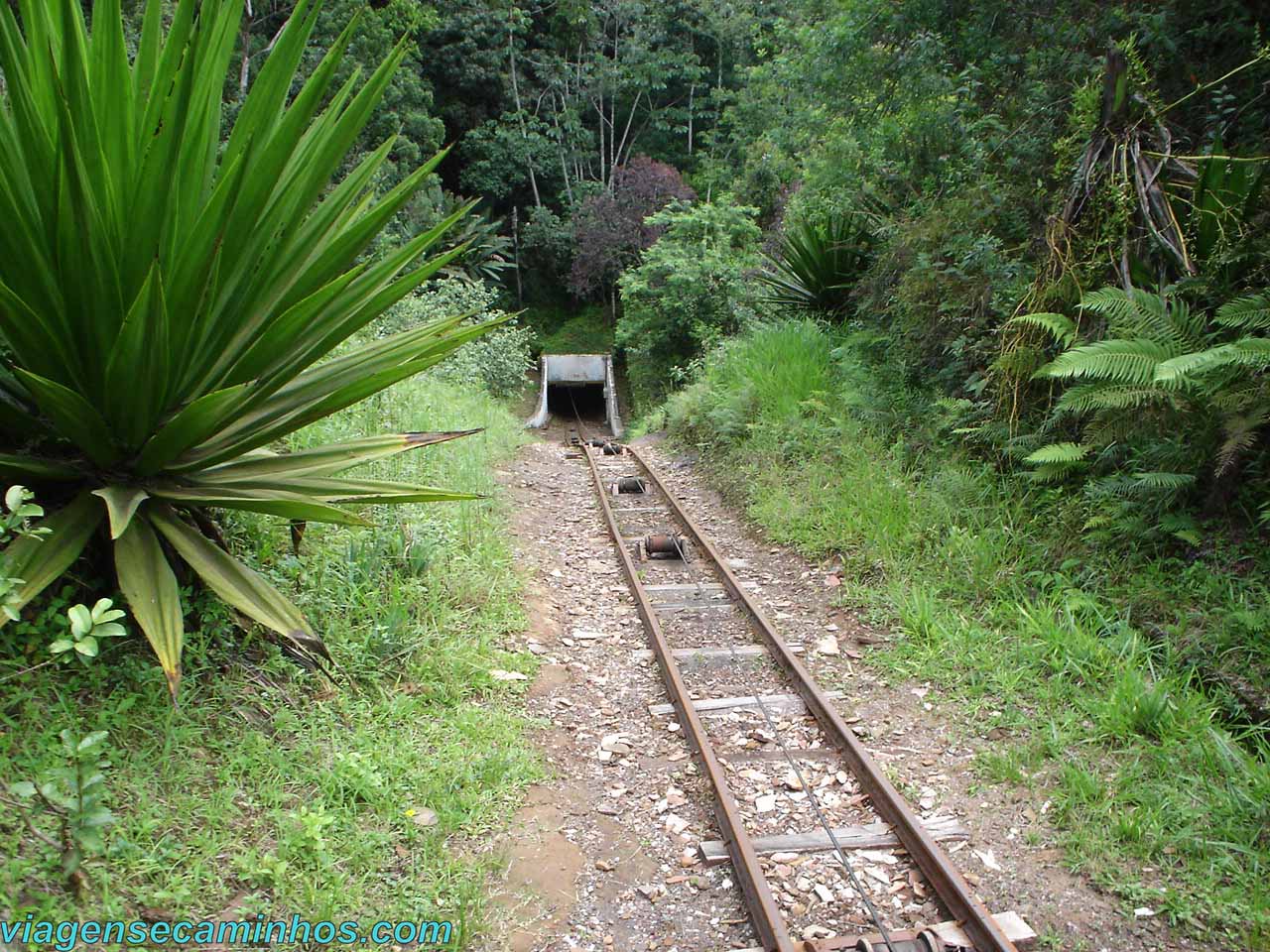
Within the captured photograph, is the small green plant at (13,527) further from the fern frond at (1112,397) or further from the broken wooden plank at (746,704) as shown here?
the fern frond at (1112,397)

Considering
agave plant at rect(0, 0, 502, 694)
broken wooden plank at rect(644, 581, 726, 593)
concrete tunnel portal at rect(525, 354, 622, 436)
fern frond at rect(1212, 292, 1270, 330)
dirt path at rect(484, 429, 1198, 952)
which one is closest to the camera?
agave plant at rect(0, 0, 502, 694)

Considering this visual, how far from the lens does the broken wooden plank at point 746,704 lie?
14.5 feet

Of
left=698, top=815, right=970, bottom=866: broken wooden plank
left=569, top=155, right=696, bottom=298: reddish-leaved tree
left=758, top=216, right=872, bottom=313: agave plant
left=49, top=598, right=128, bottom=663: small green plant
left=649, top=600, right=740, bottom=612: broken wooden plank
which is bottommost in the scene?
left=698, top=815, right=970, bottom=866: broken wooden plank

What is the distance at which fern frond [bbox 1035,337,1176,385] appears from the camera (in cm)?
445

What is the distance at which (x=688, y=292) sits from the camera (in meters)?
18.4

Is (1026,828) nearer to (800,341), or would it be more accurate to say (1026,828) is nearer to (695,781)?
(695,781)

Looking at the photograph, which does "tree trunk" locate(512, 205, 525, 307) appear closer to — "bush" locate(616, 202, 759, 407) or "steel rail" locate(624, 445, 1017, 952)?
"bush" locate(616, 202, 759, 407)

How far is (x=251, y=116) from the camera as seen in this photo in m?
2.97

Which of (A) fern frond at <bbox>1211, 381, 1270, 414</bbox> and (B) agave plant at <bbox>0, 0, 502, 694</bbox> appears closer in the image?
(B) agave plant at <bbox>0, 0, 502, 694</bbox>

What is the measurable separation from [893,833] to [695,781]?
93 centimetres

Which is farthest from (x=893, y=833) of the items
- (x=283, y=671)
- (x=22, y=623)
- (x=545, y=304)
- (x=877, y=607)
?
(x=545, y=304)

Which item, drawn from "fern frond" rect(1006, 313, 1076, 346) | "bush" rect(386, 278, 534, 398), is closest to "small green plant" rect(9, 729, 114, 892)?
"fern frond" rect(1006, 313, 1076, 346)

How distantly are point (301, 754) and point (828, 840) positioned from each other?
225 centimetres

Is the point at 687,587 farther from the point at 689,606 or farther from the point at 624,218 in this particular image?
the point at 624,218
